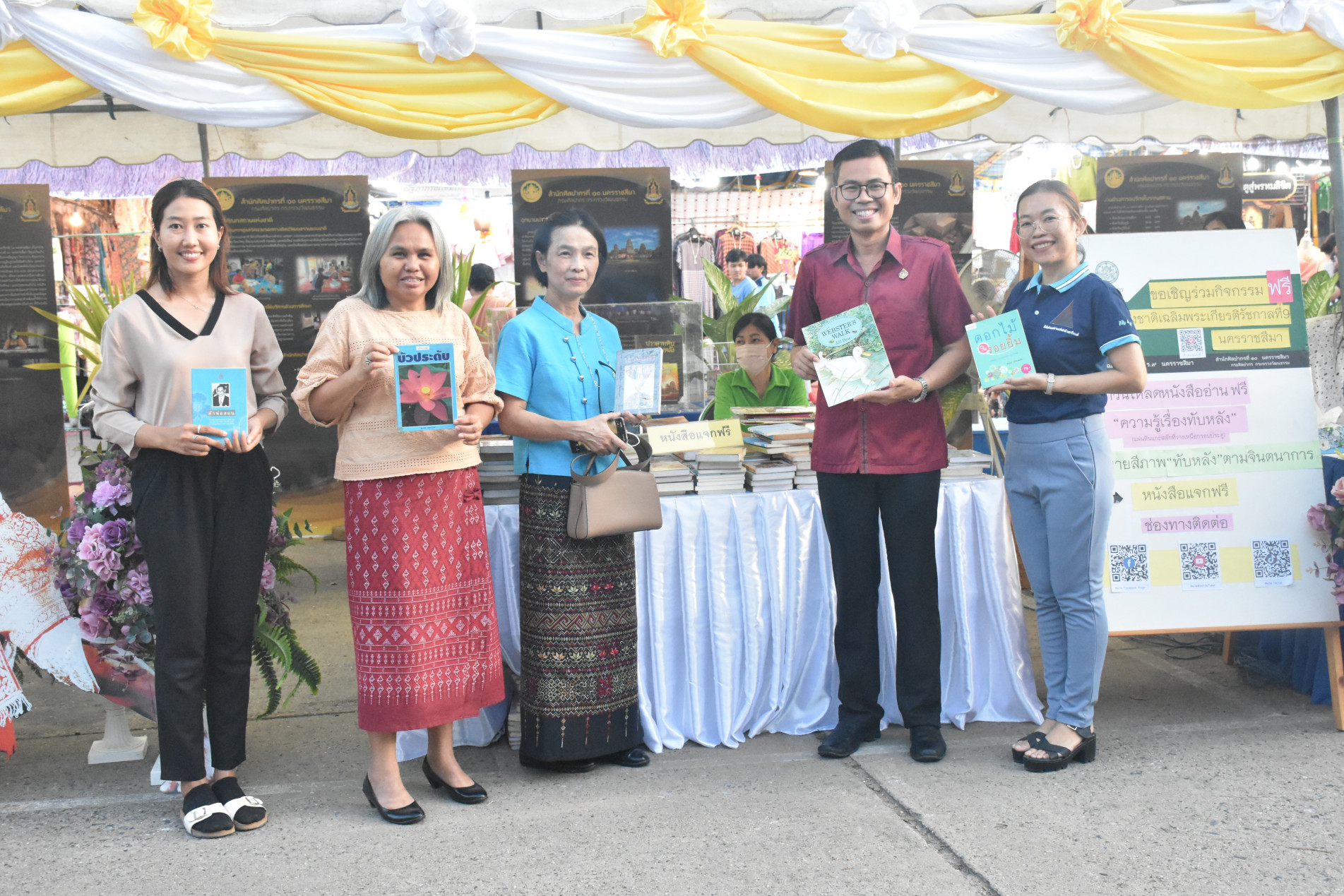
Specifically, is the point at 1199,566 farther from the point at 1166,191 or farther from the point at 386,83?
the point at 1166,191

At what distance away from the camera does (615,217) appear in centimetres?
551

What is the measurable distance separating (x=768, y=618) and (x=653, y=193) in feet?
9.40

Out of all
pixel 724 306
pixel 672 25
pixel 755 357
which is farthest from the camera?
pixel 724 306

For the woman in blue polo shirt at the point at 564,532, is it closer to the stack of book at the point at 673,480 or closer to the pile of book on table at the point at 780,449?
the stack of book at the point at 673,480

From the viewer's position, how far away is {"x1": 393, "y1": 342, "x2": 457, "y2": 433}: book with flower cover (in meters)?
2.65

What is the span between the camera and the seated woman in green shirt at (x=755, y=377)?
4.55 metres

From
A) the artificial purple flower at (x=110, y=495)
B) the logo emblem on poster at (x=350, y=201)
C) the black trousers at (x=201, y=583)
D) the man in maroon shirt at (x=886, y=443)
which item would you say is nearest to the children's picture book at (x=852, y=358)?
the man in maroon shirt at (x=886, y=443)

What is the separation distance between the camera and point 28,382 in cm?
570

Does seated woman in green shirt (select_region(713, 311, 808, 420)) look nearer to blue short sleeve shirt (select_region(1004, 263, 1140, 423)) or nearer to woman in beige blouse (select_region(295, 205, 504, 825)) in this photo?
blue short sleeve shirt (select_region(1004, 263, 1140, 423))

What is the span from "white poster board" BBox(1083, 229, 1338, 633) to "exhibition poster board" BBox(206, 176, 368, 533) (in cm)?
442

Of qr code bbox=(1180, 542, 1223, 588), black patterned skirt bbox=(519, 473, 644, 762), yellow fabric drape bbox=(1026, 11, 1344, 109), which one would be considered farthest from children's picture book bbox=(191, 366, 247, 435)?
qr code bbox=(1180, 542, 1223, 588)

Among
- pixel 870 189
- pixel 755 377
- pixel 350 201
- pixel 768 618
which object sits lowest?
pixel 768 618

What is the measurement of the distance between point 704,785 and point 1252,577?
6.98ft

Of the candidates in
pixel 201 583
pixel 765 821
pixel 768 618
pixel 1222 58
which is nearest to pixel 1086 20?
pixel 1222 58
